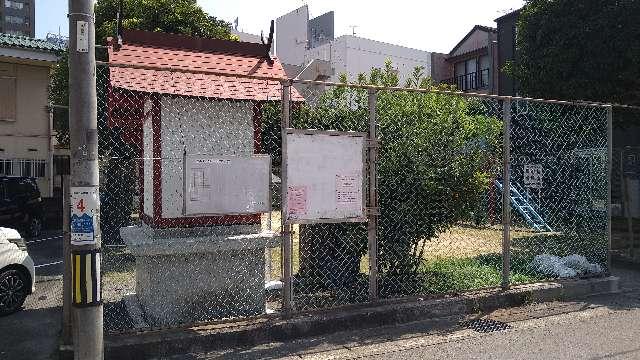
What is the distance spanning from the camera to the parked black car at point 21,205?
12.7 m

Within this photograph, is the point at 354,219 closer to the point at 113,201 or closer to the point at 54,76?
the point at 113,201

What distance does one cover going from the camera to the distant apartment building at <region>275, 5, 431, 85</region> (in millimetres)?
32125

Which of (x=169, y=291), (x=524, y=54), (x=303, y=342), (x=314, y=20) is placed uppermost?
(x=314, y=20)

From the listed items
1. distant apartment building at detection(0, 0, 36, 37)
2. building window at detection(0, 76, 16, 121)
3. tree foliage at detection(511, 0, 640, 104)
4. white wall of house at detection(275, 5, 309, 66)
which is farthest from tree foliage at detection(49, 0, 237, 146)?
distant apartment building at detection(0, 0, 36, 37)

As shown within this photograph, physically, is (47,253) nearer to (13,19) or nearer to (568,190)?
(568,190)

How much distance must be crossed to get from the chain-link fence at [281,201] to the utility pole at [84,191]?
4.13 ft

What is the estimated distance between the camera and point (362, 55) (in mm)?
32656

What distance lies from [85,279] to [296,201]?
2.19 metres


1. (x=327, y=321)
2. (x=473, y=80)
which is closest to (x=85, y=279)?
(x=327, y=321)

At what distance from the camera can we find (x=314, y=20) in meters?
39.6

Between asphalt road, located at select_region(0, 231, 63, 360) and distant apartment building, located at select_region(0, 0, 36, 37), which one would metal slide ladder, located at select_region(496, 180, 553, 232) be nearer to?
asphalt road, located at select_region(0, 231, 63, 360)

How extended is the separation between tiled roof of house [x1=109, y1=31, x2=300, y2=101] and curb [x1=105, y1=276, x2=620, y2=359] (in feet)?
7.17

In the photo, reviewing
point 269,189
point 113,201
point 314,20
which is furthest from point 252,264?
point 314,20

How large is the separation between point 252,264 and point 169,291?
2.77 ft
